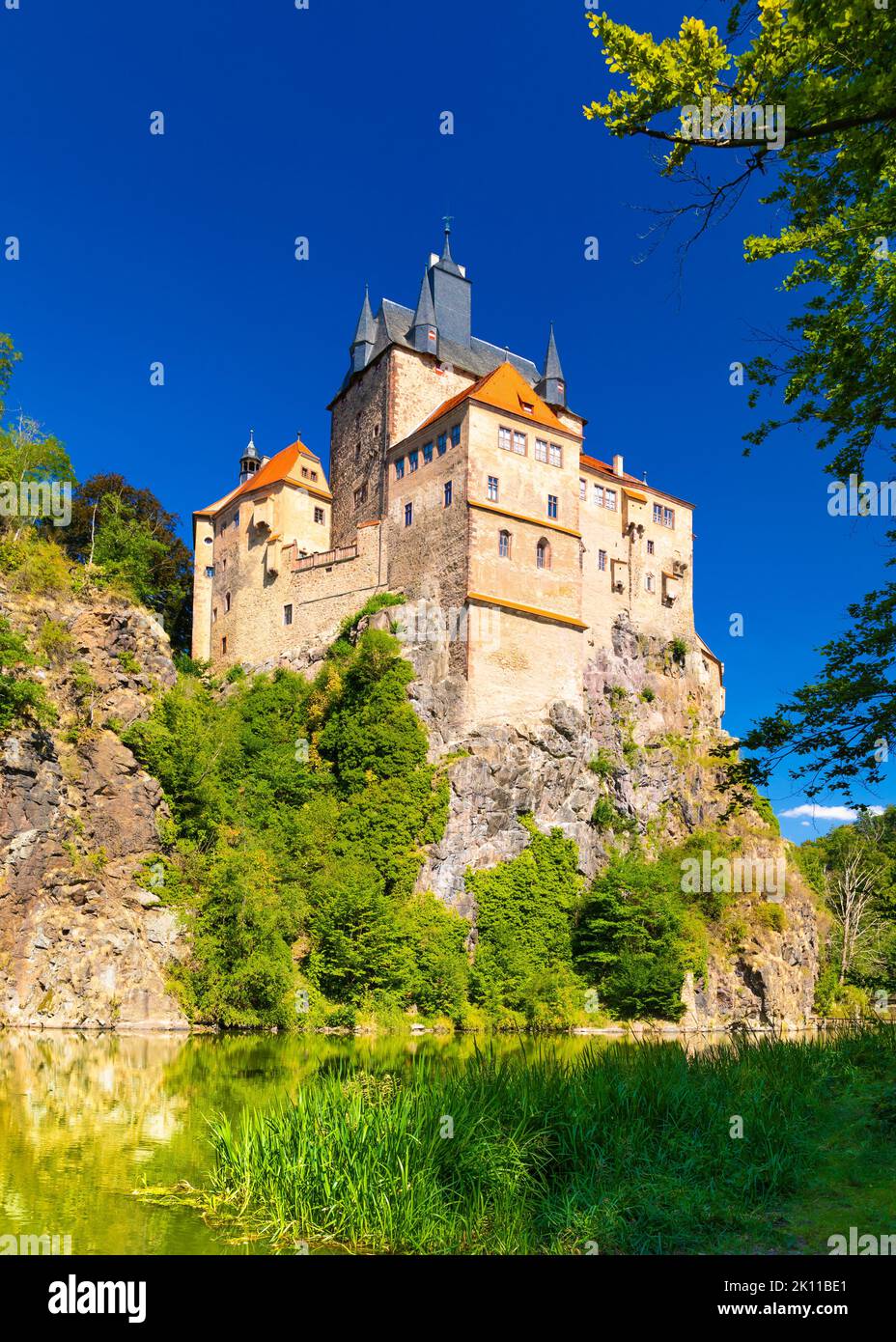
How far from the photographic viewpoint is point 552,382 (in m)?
57.8

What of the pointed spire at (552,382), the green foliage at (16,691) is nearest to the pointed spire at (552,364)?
the pointed spire at (552,382)

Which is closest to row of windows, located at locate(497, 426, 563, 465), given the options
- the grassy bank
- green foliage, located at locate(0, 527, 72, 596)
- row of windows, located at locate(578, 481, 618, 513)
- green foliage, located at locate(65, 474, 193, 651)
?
row of windows, located at locate(578, 481, 618, 513)

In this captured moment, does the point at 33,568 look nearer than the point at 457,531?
Yes

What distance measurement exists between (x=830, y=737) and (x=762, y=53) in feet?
23.4

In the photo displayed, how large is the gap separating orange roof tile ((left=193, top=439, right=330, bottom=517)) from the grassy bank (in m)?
45.1

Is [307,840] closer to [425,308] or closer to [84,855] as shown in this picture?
[84,855]

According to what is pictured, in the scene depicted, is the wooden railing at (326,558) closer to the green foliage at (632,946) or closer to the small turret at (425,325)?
the small turret at (425,325)

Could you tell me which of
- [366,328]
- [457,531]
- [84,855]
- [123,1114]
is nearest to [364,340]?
[366,328]

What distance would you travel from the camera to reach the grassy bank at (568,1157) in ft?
28.9

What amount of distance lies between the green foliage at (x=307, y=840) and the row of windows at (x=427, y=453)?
9.06m

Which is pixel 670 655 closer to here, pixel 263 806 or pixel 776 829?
pixel 776 829

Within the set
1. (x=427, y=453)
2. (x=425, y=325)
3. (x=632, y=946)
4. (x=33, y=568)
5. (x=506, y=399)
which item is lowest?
(x=632, y=946)

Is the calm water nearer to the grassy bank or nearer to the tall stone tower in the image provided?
the grassy bank

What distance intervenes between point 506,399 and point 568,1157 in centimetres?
4187
